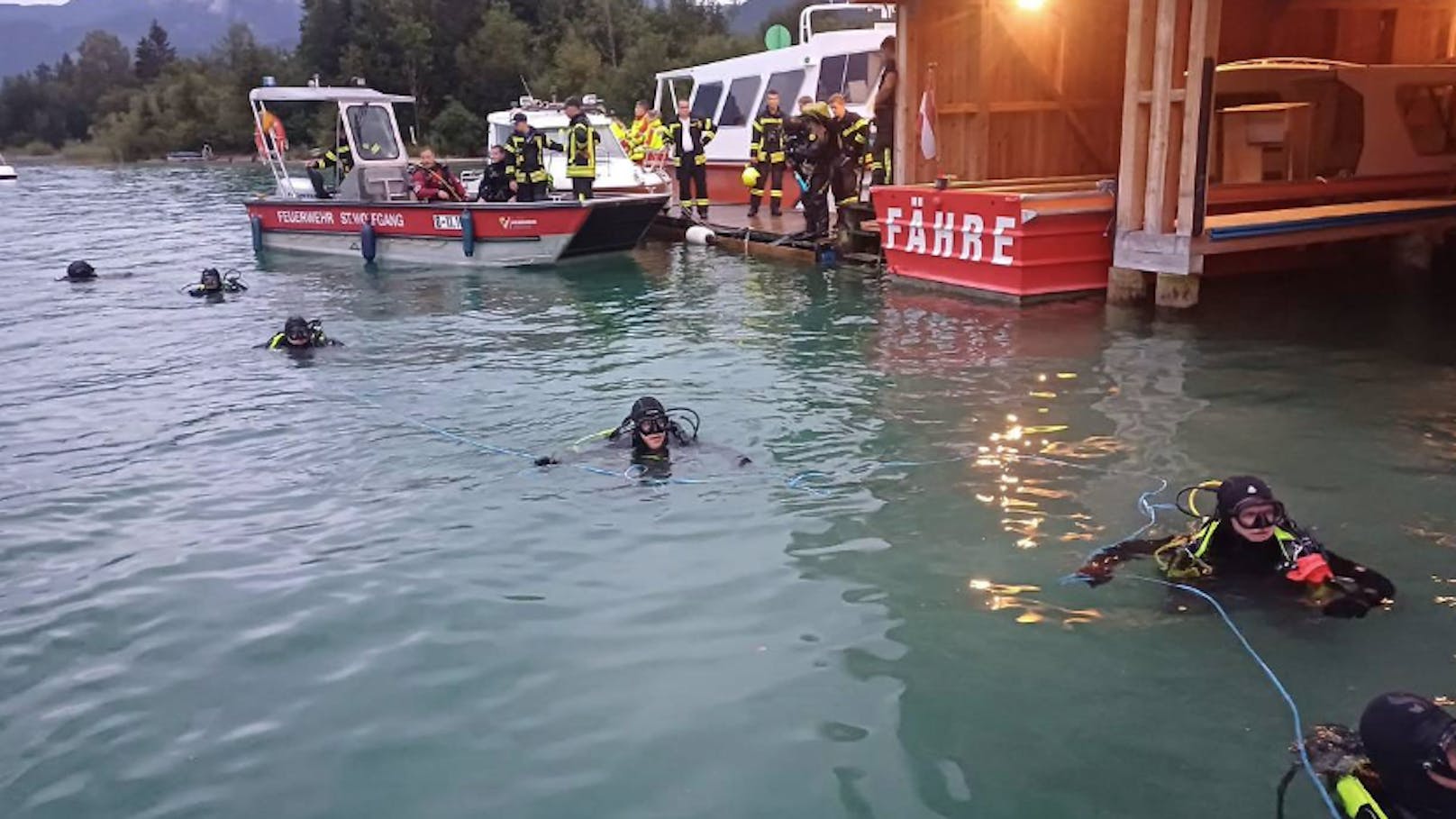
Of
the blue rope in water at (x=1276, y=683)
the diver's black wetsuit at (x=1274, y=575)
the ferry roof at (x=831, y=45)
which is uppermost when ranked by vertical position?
the ferry roof at (x=831, y=45)

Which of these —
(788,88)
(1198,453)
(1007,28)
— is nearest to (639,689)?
(1198,453)

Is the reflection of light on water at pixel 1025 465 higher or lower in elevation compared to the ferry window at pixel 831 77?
lower

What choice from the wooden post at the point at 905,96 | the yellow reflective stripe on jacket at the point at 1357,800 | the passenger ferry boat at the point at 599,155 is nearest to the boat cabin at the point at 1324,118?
the wooden post at the point at 905,96

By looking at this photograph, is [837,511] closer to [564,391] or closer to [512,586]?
[512,586]

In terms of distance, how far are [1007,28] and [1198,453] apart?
8.31 metres

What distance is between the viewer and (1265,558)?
5059 millimetres

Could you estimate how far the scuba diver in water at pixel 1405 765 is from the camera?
3.11 m

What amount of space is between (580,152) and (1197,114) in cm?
830

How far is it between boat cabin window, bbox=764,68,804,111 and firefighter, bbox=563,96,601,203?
420cm

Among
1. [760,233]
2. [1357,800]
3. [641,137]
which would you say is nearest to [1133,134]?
[760,233]

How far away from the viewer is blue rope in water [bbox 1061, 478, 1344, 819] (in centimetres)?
388

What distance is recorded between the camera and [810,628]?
5.18 metres

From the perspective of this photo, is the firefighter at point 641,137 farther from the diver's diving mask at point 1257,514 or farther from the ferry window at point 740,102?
the diver's diving mask at point 1257,514

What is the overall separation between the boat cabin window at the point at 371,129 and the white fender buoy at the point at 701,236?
4.87 metres
